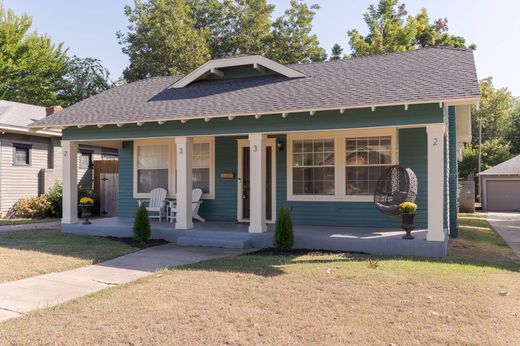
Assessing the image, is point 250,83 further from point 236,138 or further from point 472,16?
point 472,16

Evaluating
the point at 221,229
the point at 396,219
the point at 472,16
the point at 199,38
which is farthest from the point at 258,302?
the point at 199,38

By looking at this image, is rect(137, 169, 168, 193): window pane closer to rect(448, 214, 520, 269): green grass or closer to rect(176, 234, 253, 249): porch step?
rect(176, 234, 253, 249): porch step

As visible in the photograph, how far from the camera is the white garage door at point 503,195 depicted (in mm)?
26031

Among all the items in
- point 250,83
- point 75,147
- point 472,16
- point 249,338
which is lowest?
point 249,338

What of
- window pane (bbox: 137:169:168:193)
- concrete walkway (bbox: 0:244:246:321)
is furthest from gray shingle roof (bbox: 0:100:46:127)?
concrete walkway (bbox: 0:244:246:321)

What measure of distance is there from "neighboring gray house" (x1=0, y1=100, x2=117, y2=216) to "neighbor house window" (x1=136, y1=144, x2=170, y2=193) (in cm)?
535

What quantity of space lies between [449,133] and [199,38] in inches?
754

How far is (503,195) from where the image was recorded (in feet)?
86.4

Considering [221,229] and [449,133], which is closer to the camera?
[221,229]

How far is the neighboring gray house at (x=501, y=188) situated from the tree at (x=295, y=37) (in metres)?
13.5

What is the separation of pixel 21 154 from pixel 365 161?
1287 cm

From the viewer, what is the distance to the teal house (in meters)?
8.12

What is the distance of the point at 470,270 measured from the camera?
21.6 ft

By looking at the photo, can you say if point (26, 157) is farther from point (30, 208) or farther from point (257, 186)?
point (257, 186)
